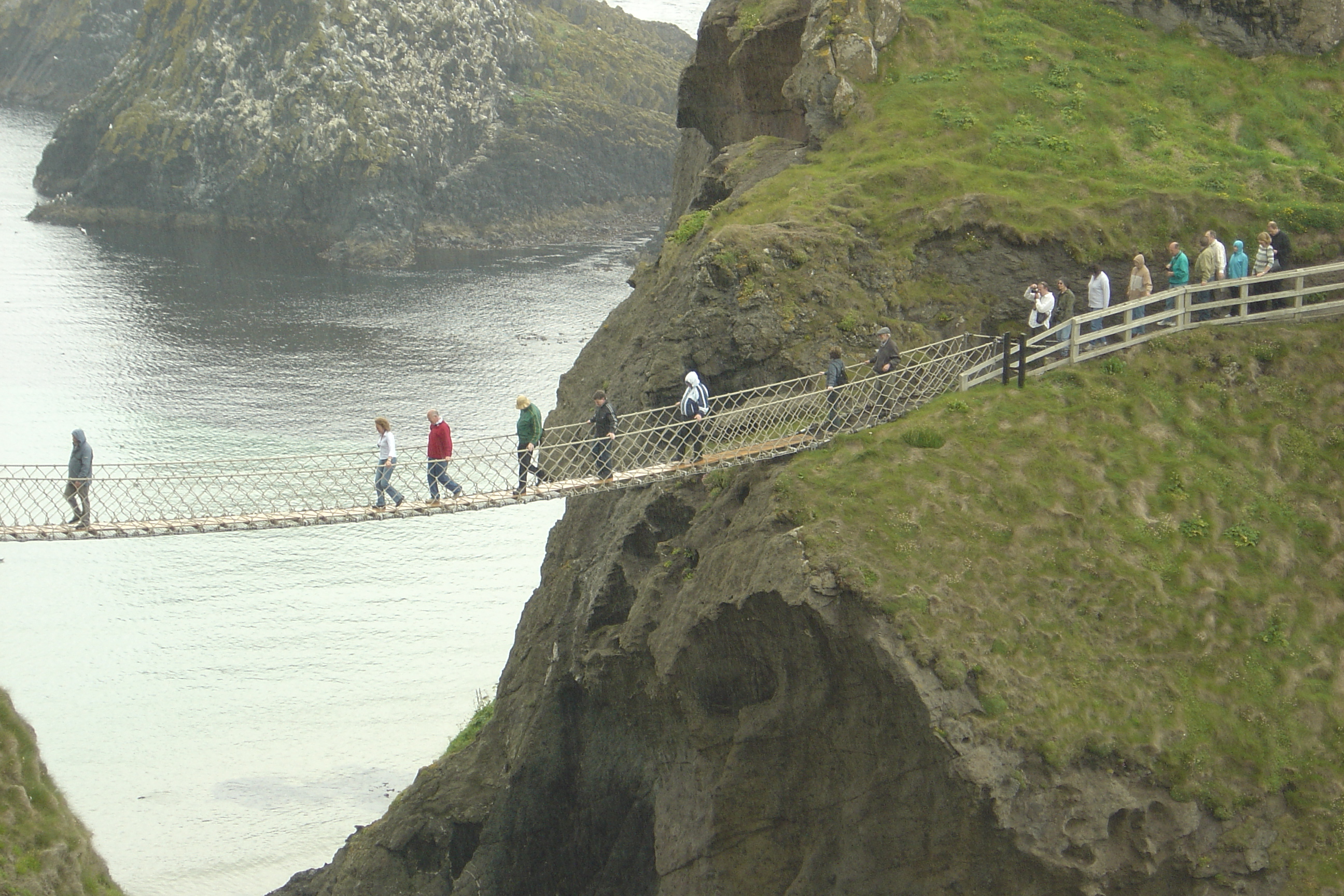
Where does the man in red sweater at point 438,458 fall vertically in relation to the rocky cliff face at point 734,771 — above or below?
above

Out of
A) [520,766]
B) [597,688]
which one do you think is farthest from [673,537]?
[520,766]

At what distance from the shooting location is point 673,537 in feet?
93.1

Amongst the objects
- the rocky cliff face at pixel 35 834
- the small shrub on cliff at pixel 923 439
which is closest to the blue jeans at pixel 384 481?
the small shrub on cliff at pixel 923 439

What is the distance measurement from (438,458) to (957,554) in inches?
377

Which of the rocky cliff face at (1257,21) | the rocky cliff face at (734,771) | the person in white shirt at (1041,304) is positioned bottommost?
the rocky cliff face at (734,771)

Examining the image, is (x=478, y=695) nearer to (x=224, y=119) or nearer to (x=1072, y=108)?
(x=1072, y=108)

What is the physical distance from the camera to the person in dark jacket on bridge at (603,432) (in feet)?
85.0

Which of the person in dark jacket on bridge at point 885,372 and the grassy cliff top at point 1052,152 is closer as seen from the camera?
the person in dark jacket on bridge at point 885,372

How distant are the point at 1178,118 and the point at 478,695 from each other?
84.2 ft

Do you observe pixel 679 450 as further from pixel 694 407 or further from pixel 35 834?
pixel 35 834

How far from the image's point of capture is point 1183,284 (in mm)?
27859

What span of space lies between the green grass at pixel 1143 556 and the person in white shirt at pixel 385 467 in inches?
267

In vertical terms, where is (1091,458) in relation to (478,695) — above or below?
above

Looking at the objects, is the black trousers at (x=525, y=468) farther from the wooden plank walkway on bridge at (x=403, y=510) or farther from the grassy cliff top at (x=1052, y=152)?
the grassy cliff top at (x=1052, y=152)
